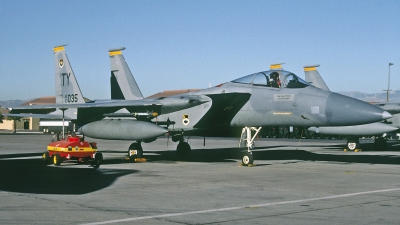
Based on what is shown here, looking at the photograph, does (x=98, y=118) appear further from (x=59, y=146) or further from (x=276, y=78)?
(x=276, y=78)

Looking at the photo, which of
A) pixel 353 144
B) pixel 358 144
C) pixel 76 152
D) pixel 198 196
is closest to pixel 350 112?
pixel 198 196

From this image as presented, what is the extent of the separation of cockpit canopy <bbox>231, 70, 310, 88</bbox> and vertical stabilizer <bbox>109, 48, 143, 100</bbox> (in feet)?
24.8

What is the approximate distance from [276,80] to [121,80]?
8962 millimetres

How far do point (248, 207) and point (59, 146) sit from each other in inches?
331

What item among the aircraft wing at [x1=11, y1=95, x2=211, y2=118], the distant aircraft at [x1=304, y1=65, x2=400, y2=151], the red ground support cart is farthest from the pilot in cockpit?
the distant aircraft at [x1=304, y1=65, x2=400, y2=151]

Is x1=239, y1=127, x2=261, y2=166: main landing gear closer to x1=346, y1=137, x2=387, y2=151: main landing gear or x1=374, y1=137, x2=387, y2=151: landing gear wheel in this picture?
x1=346, y1=137, x2=387, y2=151: main landing gear

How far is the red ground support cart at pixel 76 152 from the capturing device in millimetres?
13789

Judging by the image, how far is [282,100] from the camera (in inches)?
539

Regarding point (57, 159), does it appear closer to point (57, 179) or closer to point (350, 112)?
point (57, 179)

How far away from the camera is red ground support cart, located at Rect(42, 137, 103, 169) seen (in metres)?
13.8

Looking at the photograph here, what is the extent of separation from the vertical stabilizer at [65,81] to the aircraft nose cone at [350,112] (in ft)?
35.2

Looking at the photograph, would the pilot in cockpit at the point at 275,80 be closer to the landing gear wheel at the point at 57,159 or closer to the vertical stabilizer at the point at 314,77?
the landing gear wheel at the point at 57,159

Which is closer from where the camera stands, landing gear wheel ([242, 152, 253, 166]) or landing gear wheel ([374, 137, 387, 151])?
landing gear wheel ([242, 152, 253, 166])

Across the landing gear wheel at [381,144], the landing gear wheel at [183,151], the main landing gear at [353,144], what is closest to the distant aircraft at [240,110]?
the landing gear wheel at [183,151]
